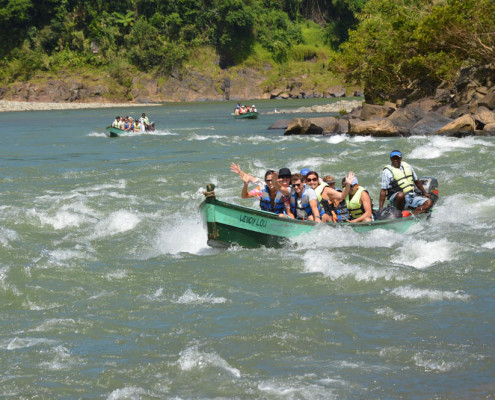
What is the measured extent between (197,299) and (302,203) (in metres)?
3.00

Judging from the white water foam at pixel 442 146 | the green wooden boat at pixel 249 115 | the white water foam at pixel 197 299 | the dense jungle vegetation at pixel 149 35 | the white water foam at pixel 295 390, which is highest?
the dense jungle vegetation at pixel 149 35

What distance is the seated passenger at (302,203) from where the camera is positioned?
11.0 metres

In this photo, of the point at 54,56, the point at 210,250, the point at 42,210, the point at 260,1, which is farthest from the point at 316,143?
the point at 260,1

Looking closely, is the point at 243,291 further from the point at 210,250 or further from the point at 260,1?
the point at 260,1

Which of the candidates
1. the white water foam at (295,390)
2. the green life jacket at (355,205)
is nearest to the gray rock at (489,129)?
the green life jacket at (355,205)

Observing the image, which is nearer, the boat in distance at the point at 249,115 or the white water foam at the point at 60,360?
the white water foam at the point at 60,360

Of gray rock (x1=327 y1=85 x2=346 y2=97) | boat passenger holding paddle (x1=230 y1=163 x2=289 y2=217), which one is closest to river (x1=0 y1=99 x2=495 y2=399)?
boat passenger holding paddle (x1=230 y1=163 x2=289 y2=217)

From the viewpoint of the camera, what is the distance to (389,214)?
39.7ft

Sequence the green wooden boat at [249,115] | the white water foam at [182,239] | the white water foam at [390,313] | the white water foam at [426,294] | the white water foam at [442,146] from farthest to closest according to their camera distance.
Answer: the green wooden boat at [249,115] → the white water foam at [442,146] → the white water foam at [182,239] → the white water foam at [426,294] → the white water foam at [390,313]

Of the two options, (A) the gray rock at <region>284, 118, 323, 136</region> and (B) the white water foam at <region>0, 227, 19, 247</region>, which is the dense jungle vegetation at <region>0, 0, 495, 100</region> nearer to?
(A) the gray rock at <region>284, 118, 323, 136</region>

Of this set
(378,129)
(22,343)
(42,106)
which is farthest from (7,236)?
(42,106)

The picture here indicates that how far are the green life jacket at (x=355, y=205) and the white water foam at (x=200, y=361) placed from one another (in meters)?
5.29

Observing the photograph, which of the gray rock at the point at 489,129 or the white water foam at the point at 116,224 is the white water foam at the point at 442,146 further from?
the white water foam at the point at 116,224

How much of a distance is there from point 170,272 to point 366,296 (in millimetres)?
3098
